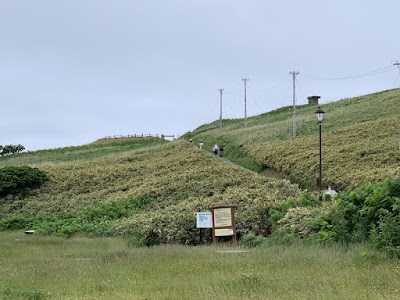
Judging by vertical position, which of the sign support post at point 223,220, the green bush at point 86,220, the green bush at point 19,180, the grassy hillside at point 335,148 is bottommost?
the green bush at point 86,220

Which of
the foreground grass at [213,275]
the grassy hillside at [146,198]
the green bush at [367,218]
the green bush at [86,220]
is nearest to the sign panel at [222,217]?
the grassy hillside at [146,198]

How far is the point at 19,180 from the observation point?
3734cm

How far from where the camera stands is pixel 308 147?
43312mm

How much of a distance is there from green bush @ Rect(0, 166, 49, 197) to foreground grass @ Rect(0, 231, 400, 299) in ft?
76.6

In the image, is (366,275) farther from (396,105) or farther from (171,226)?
(396,105)

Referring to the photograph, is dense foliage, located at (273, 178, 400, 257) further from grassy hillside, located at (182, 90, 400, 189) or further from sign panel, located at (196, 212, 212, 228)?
grassy hillside, located at (182, 90, 400, 189)

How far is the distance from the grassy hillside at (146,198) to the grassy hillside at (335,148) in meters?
4.28

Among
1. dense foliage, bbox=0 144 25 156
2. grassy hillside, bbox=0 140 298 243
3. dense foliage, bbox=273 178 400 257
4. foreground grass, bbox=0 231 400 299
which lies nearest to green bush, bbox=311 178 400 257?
dense foliage, bbox=273 178 400 257

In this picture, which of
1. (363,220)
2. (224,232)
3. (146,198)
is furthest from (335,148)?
(363,220)

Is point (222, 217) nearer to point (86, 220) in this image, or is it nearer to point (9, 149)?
point (86, 220)

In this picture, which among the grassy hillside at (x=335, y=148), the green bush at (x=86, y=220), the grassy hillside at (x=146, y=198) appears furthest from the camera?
the grassy hillside at (x=335, y=148)

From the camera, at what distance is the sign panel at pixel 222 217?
17859mm

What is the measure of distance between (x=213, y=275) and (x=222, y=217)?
7752mm

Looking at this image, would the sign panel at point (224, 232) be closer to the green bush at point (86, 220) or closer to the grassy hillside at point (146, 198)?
the grassy hillside at point (146, 198)
